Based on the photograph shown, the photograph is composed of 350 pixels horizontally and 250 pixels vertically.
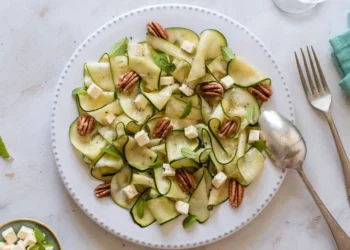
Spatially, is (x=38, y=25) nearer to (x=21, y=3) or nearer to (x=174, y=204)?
(x=21, y=3)

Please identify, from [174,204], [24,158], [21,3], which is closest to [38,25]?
[21,3]

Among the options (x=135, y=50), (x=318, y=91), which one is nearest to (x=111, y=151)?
(x=135, y=50)

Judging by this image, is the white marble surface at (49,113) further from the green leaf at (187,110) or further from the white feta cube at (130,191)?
the green leaf at (187,110)

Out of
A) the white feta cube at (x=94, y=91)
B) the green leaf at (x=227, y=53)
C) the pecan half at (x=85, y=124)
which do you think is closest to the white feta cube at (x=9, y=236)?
the pecan half at (x=85, y=124)

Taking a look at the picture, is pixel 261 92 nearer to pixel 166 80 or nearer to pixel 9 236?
pixel 166 80

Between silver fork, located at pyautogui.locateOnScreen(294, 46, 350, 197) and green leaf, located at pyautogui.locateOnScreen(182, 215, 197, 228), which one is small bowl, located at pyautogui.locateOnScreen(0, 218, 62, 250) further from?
silver fork, located at pyautogui.locateOnScreen(294, 46, 350, 197)

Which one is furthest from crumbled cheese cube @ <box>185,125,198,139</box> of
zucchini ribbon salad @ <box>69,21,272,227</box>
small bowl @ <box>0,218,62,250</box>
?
small bowl @ <box>0,218,62,250</box>
